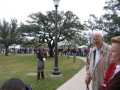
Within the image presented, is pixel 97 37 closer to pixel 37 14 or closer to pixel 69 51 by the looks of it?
pixel 37 14

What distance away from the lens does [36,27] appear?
64.9 meters

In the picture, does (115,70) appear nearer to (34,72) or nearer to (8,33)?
(34,72)

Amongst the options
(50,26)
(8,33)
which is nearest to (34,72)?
(50,26)

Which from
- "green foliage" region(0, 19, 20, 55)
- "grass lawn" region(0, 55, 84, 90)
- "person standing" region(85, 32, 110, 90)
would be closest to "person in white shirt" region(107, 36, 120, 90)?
"person standing" region(85, 32, 110, 90)

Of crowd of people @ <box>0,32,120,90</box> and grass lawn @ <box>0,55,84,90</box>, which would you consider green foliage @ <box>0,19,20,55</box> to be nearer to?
grass lawn @ <box>0,55,84,90</box>

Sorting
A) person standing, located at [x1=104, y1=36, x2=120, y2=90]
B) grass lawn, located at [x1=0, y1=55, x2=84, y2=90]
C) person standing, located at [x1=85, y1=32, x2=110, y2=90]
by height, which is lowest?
grass lawn, located at [x1=0, y1=55, x2=84, y2=90]

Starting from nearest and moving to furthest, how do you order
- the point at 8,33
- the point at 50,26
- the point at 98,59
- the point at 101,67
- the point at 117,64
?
the point at 117,64
the point at 101,67
the point at 98,59
the point at 50,26
the point at 8,33

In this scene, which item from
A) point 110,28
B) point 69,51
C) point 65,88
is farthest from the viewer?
point 69,51

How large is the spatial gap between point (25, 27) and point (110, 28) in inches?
1643

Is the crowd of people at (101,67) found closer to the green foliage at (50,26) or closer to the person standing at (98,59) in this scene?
the person standing at (98,59)

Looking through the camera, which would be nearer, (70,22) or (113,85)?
(113,85)

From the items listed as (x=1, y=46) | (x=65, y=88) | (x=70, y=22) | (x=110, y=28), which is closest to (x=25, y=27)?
(x=70, y=22)

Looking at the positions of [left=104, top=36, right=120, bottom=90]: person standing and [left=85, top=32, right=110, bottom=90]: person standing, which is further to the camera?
[left=85, top=32, right=110, bottom=90]: person standing

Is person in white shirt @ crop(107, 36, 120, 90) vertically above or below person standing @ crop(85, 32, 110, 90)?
above
